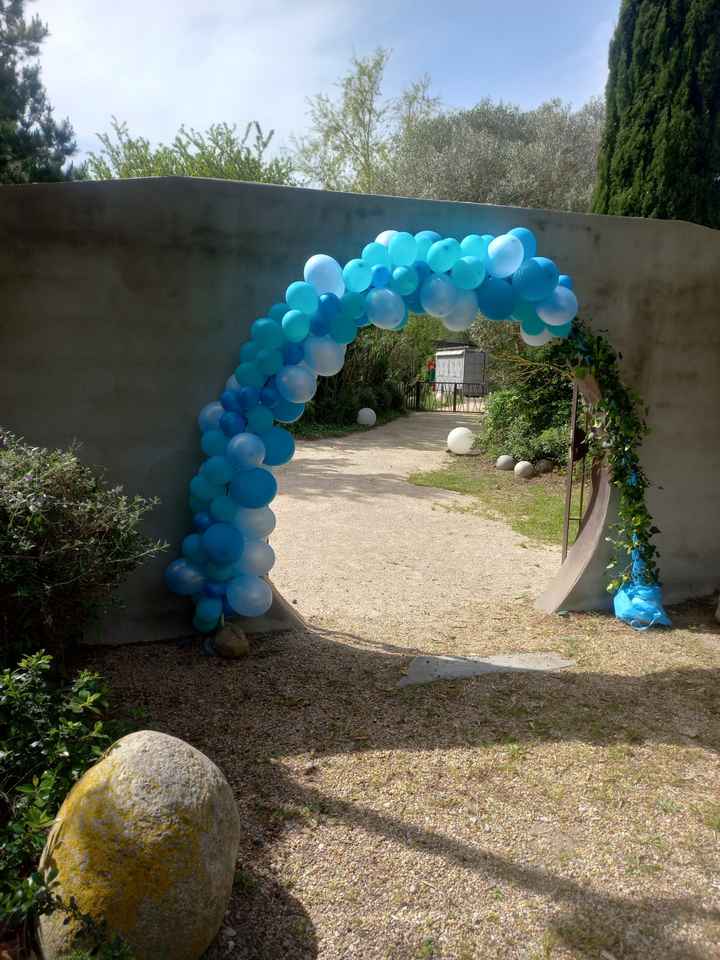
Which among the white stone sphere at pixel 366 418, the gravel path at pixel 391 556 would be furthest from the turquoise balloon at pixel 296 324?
the white stone sphere at pixel 366 418

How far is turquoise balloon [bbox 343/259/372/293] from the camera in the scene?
161 inches

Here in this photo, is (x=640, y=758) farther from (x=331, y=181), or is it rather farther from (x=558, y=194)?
(x=331, y=181)

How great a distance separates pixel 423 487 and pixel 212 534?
7497 millimetres

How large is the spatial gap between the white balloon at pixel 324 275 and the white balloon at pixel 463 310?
71cm

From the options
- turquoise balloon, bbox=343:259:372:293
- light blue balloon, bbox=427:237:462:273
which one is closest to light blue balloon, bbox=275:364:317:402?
turquoise balloon, bbox=343:259:372:293

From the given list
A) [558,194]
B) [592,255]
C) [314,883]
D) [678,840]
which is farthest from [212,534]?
[558,194]

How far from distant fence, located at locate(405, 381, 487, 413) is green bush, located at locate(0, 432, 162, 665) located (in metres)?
20.2

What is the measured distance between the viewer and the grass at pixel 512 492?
9055 millimetres

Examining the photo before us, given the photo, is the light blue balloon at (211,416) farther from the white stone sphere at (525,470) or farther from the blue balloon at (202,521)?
the white stone sphere at (525,470)

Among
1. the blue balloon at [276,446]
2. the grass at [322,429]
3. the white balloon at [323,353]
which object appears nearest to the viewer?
the white balloon at [323,353]

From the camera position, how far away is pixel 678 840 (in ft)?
9.45

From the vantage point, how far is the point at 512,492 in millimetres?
11117

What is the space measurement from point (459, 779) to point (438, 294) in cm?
269

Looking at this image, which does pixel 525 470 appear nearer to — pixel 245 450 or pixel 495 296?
pixel 495 296
